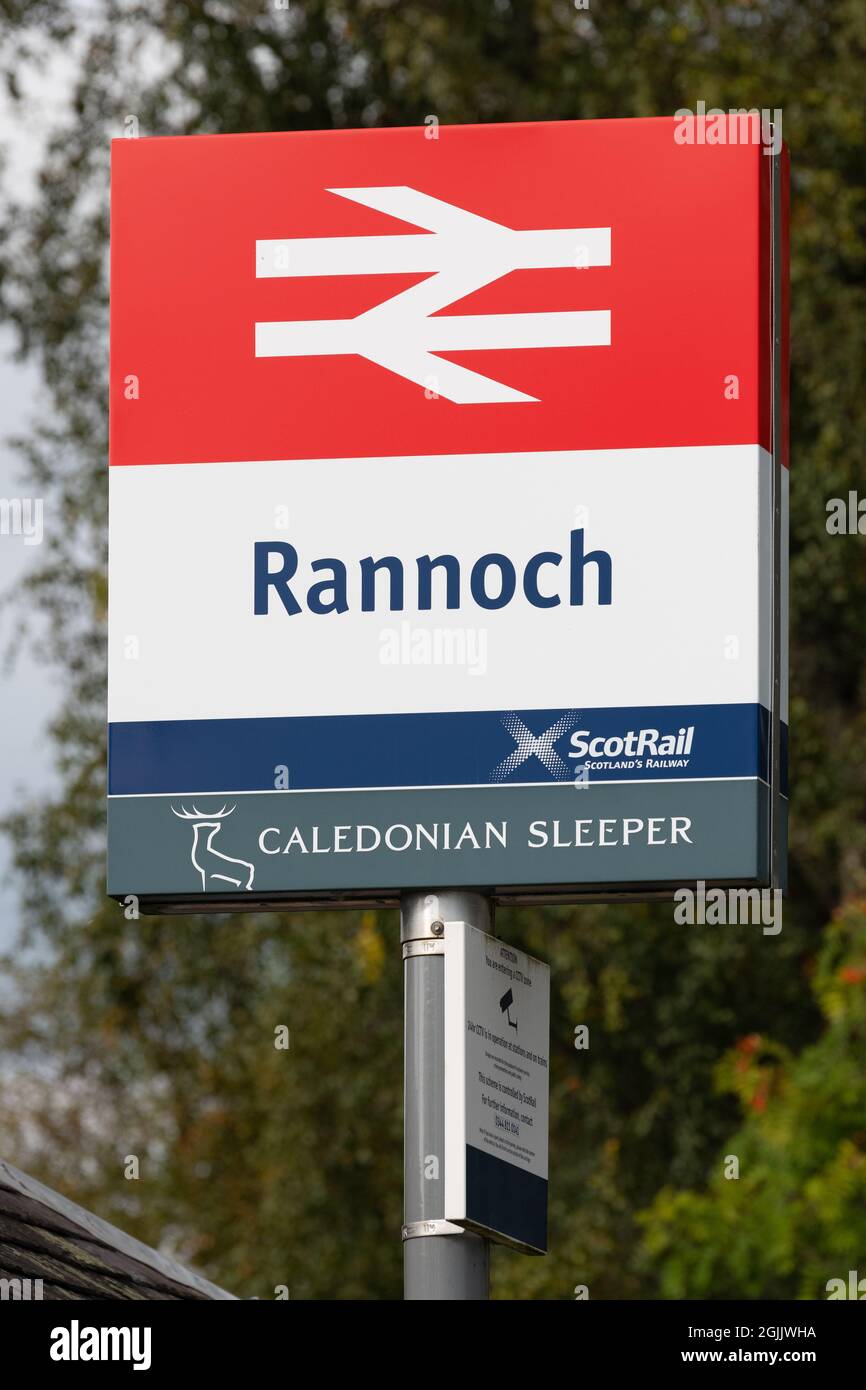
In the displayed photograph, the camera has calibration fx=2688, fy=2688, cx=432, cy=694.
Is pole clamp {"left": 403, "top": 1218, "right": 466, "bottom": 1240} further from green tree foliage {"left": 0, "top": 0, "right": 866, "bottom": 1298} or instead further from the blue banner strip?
green tree foliage {"left": 0, "top": 0, "right": 866, "bottom": 1298}

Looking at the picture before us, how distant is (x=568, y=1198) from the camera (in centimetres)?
1752

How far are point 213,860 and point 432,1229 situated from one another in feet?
2.75

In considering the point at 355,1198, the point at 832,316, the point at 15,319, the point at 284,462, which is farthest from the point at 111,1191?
the point at 284,462

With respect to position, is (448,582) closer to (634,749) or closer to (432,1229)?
(634,749)

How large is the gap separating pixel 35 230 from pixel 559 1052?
6.41 m

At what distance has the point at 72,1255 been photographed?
17.9 ft

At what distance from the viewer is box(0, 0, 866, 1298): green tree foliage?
51.8 ft

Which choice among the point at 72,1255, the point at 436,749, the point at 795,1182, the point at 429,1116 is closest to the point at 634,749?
the point at 436,749

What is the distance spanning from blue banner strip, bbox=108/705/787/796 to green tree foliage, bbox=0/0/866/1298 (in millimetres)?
10151

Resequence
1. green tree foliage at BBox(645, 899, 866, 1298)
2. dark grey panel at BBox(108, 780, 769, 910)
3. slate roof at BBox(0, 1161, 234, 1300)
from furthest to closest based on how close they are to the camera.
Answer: green tree foliage at BBox(645, 899, 866, 1298) < dark grey panel at BBox(108, 780, 769, 910) < slate roof at BBox(0, 1161, 234, 1300)

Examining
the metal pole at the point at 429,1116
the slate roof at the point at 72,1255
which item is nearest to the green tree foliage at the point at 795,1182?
the slate roof at the point at 72,1255

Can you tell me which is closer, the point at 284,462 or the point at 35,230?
the point at 284,462

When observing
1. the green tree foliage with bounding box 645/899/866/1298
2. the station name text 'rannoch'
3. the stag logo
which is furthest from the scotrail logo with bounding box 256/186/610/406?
A: the green tree foliage with bounding box 645/899/866/1298

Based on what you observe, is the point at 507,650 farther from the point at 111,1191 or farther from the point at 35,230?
the point at 111,1191
